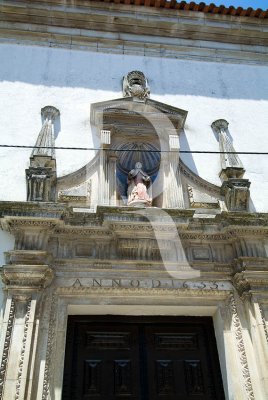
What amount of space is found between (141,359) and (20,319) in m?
1.42

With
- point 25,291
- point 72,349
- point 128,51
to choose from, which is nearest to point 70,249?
point 25,291

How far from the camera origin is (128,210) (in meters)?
5.40

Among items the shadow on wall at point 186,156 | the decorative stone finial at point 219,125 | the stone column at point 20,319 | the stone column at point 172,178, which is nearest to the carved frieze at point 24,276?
the stone column at point 20,319

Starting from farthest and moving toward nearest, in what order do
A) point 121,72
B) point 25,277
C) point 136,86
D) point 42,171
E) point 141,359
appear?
point 121,72 < point 136,86 < point 42,171 < point 141,359 < point 25,277

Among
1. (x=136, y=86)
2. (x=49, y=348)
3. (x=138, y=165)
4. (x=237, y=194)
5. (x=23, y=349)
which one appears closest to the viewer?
(x=23, y=349)

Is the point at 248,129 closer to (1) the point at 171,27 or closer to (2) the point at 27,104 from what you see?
(1) the point at 171,27

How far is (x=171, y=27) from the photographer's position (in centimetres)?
823

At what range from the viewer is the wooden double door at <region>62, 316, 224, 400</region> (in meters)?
4.80

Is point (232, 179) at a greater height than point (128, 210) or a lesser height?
greater

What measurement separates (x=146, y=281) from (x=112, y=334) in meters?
0.73

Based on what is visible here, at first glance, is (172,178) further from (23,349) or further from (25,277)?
(23,349)

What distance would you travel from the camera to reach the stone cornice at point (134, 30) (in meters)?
7.79

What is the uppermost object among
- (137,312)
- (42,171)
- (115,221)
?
(42,171)

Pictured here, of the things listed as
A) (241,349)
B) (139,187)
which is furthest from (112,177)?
(241,349)
